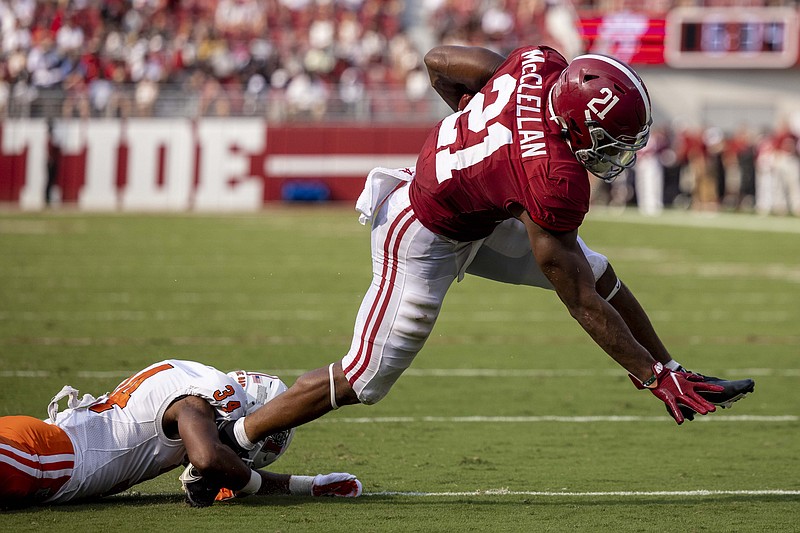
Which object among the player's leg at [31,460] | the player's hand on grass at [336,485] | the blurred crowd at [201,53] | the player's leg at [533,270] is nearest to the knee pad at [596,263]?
the player's leg at [533,270]

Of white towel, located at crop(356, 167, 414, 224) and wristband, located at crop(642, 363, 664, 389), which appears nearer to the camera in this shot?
wristband, located at crop(642, 363, 664, 389)

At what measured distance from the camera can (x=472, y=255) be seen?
4582 mm

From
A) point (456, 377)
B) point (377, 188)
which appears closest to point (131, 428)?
point (377, 188)

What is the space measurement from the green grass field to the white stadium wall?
20.3 ft

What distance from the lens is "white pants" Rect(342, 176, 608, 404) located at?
14.4 feet

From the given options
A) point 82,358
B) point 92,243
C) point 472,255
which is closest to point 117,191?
point 92,243

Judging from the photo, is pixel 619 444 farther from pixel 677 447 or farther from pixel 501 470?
pixel 501 470

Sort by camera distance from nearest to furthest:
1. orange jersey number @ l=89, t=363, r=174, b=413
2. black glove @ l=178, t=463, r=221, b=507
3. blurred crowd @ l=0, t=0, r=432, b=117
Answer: black glove @ l=178, t=463, r=221, b=507, orange jersey number @ l=89, t=363, r=174, b=413, blurred crowd @ l=0, t=0, r=432, b=117

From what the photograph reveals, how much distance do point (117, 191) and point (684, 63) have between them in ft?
41.3

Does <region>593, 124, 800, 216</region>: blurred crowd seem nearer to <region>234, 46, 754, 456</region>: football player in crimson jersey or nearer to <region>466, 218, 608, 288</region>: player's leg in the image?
<region>466, 218, 608, 288</region>: player's leg

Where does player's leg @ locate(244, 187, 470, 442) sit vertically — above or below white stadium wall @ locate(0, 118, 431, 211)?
above

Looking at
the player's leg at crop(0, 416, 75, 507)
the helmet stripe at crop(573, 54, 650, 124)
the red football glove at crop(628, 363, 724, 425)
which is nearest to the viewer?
the red football glove at crop(628, 363, 724, 425)

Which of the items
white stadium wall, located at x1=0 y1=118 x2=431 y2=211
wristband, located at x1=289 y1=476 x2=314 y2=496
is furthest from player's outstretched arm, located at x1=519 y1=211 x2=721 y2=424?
white stadium wall, located at x1=0 y1=118 x2=431 y2=211

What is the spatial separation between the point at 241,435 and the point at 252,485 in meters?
0.18
